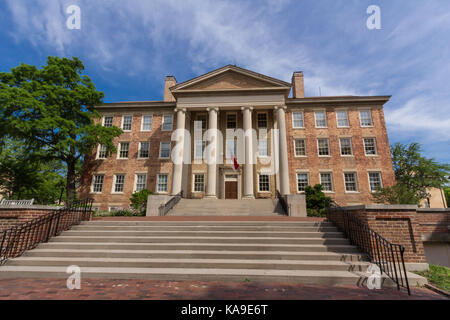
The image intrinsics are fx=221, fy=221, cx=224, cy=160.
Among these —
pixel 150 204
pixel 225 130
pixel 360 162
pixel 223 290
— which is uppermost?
pixel 225 130

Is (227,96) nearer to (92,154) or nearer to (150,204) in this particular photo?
(150,204)

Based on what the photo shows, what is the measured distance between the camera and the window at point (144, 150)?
2495 centimetres

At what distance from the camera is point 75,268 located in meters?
6.30

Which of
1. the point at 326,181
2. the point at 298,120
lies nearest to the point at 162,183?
the point at 298,120

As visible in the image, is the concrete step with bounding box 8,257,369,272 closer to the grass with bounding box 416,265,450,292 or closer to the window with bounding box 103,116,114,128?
the grass with bounding box 416,265,450,292

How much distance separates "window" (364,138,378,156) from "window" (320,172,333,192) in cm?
472

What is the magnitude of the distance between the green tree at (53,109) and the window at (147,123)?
2893mm

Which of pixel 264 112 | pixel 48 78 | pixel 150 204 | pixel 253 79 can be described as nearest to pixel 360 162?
pixel 264 112

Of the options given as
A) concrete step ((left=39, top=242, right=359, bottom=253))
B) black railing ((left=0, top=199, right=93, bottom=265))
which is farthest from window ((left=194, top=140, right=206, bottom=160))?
concrete step ((left=39, top=242, right=359, bottom=253))

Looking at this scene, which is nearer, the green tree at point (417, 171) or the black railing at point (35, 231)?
the black railing at point (35, 231)

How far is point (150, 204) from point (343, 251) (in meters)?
12.6

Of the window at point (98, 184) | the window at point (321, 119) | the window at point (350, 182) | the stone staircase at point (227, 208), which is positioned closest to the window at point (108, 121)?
the window at point (98, 184)

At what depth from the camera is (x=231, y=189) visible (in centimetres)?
2352

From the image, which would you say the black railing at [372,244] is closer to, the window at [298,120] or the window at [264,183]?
the window at [264,183]
